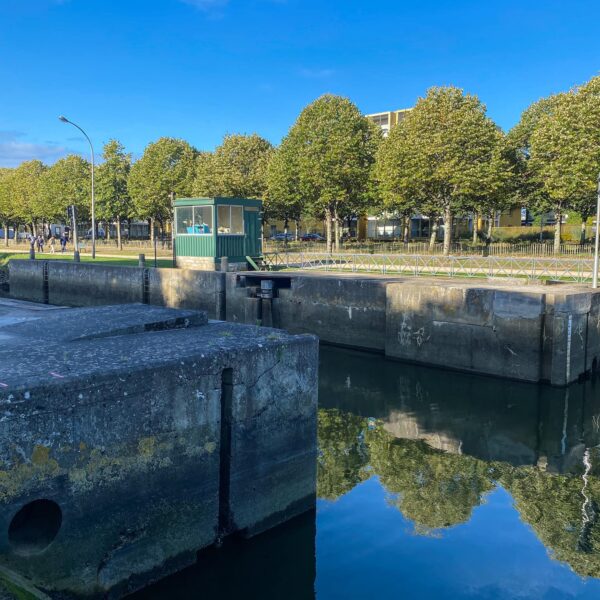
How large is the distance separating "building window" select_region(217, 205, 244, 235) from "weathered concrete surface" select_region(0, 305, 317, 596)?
18.2 meters

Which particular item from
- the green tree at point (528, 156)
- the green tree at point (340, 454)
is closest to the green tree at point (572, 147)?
the green tree at point (528, 156)

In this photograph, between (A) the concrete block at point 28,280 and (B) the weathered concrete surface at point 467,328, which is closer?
(B) the weathered concrete surface at point 467,328

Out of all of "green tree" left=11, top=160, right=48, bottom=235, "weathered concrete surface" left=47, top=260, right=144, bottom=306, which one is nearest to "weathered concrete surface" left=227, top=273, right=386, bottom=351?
"weathered concrete surface" left=47, top=260, right=144, bottom=306

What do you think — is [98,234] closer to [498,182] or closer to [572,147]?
[498,182]

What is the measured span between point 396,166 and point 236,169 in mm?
18987

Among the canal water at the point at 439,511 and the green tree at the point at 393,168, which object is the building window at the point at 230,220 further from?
the green tree at the point at 393,168

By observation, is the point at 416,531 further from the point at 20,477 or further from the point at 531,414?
the point at 531,414

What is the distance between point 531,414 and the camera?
1416cm

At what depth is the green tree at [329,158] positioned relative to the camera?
47.9m

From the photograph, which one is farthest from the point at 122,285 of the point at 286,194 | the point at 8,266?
the point at 286,194

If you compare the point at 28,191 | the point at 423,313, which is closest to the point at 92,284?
the point at 423,313

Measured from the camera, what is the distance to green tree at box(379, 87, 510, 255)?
39.8m

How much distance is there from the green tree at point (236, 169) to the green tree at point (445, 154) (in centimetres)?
1509

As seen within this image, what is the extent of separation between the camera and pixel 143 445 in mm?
6180
